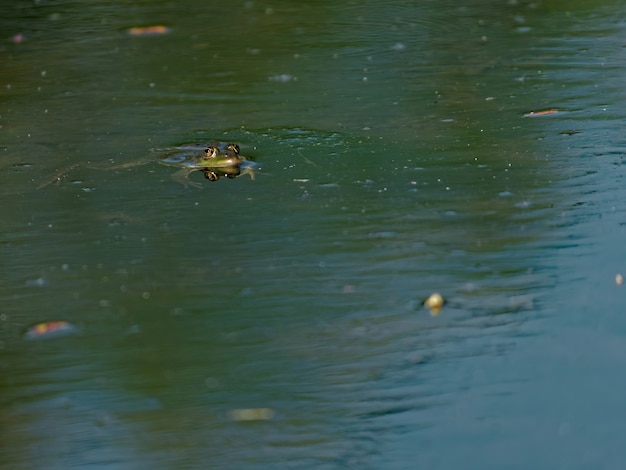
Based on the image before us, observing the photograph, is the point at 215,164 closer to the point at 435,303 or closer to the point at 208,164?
the point at 208,164

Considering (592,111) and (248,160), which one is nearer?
(248,160)

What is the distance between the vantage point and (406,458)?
171 cm

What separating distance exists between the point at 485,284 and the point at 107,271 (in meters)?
0.81

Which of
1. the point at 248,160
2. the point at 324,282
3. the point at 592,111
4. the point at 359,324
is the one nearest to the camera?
the point at 359,324

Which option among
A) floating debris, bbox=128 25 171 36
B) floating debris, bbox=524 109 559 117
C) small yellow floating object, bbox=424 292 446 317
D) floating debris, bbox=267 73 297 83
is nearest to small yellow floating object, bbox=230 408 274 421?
small yellow floating object, bbox=424 292 446 317

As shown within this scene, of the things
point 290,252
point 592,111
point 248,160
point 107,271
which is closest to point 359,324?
point 290,252

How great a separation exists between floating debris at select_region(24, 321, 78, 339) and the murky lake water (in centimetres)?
2

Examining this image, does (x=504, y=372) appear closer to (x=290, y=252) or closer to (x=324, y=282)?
(x=324, y=282)

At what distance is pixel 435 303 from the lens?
2.13 meters

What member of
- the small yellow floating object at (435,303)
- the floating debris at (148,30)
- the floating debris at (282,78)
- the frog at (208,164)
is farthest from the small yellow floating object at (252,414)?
the floating debris at (148,30)

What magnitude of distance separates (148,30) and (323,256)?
2043 mm

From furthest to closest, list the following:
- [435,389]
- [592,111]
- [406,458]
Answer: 1. [592,111]
2. [435,389]
3. [406,458]

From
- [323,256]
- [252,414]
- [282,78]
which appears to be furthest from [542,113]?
[252,414]

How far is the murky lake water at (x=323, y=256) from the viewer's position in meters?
1.80
